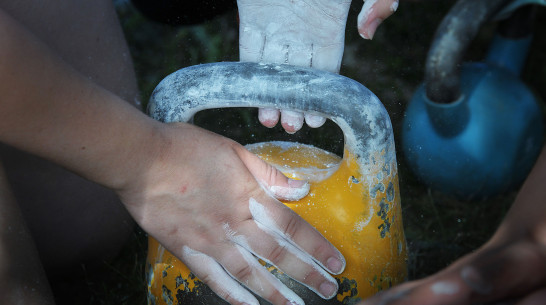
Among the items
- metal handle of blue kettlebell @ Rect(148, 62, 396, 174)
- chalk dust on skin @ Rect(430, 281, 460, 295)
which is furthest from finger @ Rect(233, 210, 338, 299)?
chalk dust on skin @ Rect(430, 281, 460, 295)

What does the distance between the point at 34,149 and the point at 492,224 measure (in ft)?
4.21

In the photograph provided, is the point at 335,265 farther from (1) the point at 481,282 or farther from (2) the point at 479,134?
(2) the point at 479,134

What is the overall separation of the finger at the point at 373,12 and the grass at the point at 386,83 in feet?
0.79

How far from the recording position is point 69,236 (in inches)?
61.0

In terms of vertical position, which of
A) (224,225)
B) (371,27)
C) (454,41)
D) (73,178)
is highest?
(371,27)

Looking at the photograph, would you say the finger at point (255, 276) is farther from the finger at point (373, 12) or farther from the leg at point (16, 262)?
the finger at point (373, 12)

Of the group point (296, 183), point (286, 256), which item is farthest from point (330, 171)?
point (286, 256)

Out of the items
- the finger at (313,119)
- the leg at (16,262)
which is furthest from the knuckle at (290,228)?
the leg at (16,262)

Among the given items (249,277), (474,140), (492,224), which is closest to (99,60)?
(249,277)

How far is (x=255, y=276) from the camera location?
1.05 metres

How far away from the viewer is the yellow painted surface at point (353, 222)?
111cm

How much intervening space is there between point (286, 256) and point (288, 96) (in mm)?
282

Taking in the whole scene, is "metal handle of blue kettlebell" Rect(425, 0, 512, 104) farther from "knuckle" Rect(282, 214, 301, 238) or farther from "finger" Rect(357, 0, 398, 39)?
"knuckle" Rect(282, 214, 301, 238)

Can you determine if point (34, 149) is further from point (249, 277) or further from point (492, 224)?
point (492, 224)
